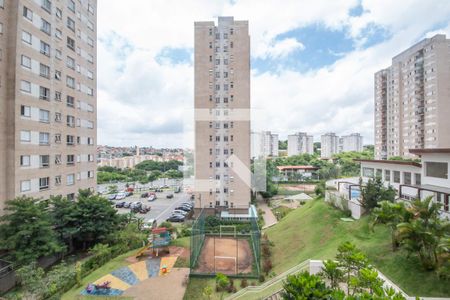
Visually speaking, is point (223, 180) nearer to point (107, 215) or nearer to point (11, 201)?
point (107, 215)

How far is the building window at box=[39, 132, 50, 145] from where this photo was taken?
49.0ft

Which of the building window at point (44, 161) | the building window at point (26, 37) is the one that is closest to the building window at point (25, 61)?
the building window at point (26, 37)

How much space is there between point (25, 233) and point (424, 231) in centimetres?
1713

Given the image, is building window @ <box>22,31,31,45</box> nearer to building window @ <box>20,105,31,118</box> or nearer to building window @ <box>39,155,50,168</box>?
building window @ <box>20,105,31,118</box>

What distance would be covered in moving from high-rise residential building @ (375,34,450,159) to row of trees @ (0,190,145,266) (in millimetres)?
46770

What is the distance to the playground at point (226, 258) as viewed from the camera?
12.3 meters

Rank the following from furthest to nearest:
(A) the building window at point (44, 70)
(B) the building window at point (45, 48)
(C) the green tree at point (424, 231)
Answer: (B) the building window at point (45, 48), (A) the building window at point (44, 70), (C) the green tree at point (424, 231)

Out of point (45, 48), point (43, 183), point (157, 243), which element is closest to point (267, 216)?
point (157, 243)

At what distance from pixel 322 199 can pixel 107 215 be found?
1702 centimetres

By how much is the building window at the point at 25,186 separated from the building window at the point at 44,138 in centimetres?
277

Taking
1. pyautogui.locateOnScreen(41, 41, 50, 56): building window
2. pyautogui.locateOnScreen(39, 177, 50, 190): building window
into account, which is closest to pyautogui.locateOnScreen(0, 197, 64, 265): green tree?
pyautogui.locateOnScreen(39, 177, 50, 190): building window

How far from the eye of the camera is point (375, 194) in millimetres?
12180

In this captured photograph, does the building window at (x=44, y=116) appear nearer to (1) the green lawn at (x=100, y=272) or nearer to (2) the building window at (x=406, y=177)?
(1) the green lawn at (x=100, y=272)

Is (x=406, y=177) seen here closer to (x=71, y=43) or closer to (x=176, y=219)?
(x=176, y=219)
